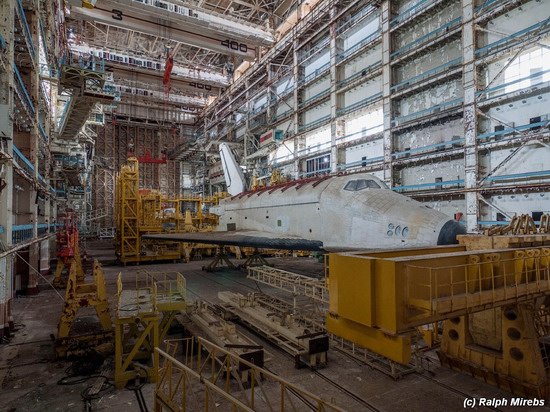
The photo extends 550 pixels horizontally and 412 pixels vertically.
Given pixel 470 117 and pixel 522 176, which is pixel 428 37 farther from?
pixel 522 176

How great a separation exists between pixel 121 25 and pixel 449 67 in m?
25.2

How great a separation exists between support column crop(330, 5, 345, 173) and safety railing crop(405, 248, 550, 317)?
1711 cm

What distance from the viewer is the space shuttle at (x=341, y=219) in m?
7.62

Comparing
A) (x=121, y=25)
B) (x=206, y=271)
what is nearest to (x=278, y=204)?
(x=206, y=271)

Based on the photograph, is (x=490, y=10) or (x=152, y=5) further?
(x=152, y=5)

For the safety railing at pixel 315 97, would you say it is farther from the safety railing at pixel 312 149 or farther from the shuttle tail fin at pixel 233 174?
the shuttle tail fin at pixel 233 174

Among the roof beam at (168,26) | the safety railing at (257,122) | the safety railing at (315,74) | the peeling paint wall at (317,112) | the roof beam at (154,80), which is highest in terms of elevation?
the roof beam at (154,80)

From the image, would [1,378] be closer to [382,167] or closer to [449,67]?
[382,167]

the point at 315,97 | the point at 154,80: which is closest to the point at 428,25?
the point at 315,97

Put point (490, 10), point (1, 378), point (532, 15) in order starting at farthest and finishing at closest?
point (490, 10), point (532, 15), point (1, 378)

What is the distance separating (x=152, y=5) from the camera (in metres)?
23.5

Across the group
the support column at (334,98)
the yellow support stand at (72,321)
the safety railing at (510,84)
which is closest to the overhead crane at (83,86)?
the yellow support stand at (72,321)

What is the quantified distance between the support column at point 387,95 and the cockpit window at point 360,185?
889 centimetres

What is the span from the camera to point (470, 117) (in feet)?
46.0
